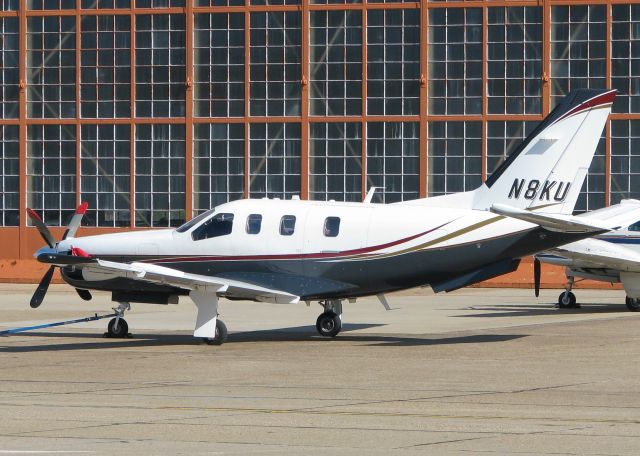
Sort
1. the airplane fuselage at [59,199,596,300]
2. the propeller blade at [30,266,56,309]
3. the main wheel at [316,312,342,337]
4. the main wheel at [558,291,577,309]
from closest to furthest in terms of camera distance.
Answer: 1. the airplane fuselage at [59,199,596,300]
2. the propeller blade at [30,266,56,309]
3. the main wheel at [316,312,342,337]
4. the main wheel at [558,291,577,309]

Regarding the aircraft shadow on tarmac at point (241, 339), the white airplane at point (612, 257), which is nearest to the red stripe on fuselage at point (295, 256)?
the aircraft shadow on tarmac at point (241, 339)

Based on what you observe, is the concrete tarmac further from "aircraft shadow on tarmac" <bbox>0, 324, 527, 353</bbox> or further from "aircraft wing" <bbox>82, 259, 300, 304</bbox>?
"aircraft wing" <bbox>82, 259, 300, 304</bbox>

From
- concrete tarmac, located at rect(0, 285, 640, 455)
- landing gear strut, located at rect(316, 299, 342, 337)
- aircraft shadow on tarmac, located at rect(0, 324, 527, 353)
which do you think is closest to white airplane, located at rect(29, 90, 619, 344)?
landing gear strut, located at rect(316, 299, 342, 337)

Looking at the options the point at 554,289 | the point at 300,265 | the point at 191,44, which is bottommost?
the point at 554,289

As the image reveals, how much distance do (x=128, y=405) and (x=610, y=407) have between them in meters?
5.60

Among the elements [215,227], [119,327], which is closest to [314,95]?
[119,327]

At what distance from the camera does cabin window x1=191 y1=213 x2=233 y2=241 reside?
2517 centimetres

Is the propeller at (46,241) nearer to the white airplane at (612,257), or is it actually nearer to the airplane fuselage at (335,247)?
the airplane fuselage at (335,247)

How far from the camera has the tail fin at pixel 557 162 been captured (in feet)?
81.3

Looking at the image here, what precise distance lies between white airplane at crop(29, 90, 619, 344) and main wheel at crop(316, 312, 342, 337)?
1.72ft

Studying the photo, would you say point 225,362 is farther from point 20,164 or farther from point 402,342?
point 20,164

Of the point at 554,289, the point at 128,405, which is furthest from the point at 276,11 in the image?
the point at 128,405

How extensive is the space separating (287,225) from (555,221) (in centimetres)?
497

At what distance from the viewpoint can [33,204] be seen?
62250 millimetres
